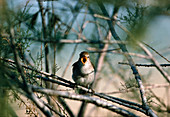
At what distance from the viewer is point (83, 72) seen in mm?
3428

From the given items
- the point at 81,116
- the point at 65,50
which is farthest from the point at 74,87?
the point at 81,116

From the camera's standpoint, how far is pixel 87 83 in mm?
3381

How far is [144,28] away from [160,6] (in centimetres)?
26

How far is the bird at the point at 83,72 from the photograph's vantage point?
338 cm

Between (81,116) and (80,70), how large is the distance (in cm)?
132

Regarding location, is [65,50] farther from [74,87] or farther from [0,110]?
[0,110]

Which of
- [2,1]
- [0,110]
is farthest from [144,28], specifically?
[0,110]

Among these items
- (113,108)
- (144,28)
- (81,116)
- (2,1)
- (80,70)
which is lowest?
(81,116)

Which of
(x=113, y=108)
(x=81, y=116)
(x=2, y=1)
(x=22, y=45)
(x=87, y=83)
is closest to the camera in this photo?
(x=2, y=1)

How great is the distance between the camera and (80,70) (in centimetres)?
348

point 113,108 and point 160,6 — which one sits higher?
point 160,6

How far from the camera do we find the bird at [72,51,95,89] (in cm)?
338

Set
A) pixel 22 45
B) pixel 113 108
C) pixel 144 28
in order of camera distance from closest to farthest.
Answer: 1. pixel 144 28
2. pixel 113 108
3. pixel 22 45

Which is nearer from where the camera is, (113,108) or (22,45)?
(113,108)
